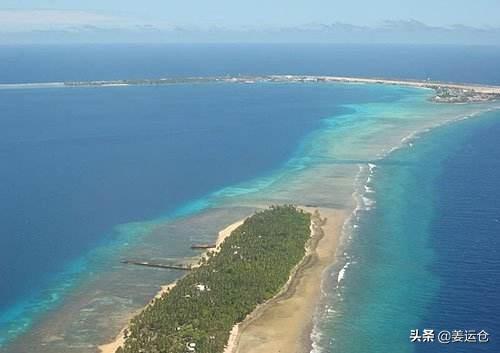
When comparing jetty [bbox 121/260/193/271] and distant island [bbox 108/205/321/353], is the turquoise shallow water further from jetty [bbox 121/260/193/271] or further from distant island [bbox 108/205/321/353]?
distant island [bbox 108/205/321/353]

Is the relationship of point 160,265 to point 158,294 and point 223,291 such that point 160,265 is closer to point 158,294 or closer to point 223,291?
point 158,294

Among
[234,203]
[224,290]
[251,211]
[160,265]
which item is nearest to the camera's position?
[224,290]

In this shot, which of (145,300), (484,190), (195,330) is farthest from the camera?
(484,190)

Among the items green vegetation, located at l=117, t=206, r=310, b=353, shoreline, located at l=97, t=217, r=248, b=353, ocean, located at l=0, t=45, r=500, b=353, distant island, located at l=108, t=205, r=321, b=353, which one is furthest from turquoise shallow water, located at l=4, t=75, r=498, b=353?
green vegetation, located at l=117, t=206, r=310, b=353

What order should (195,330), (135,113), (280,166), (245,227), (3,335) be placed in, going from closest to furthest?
(195,330) < (3,335) < (245,227) < (280,166) < (135,113)

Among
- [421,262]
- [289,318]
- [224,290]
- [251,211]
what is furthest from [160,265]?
[421,262]

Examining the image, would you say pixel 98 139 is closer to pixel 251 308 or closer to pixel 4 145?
pixel 4 145

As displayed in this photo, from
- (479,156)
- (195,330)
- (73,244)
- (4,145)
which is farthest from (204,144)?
(195,330)
